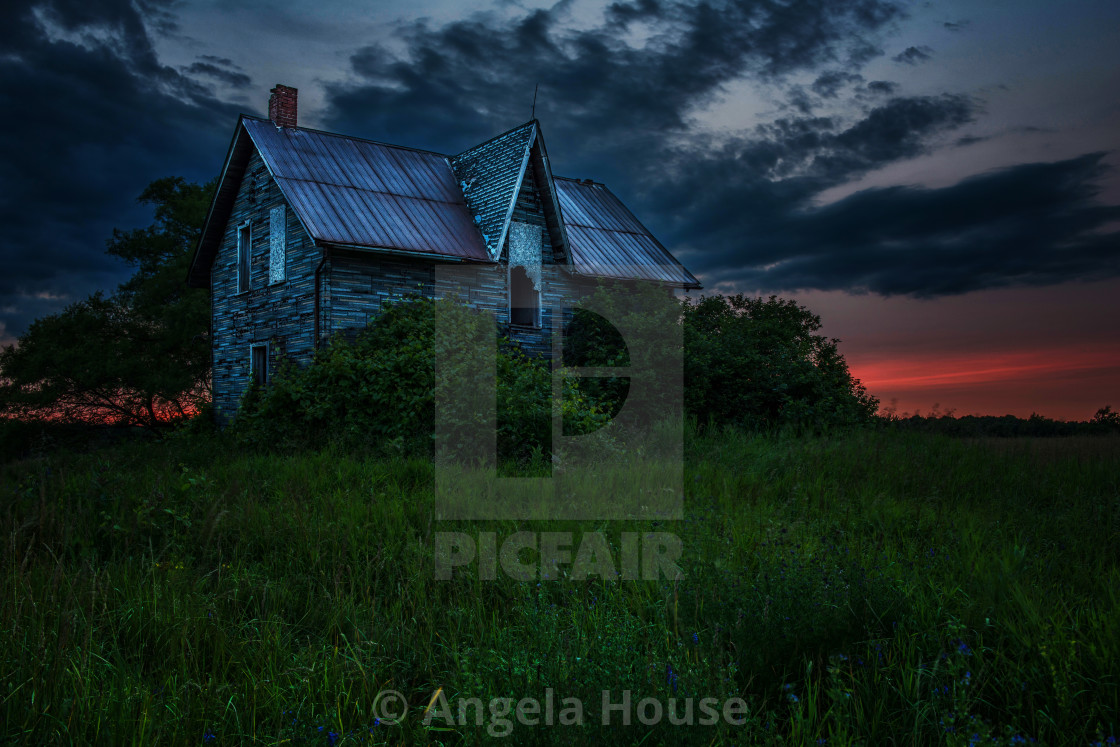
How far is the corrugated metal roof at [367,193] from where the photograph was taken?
1495 centimetres

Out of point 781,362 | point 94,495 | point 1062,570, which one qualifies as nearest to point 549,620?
point 1062,570

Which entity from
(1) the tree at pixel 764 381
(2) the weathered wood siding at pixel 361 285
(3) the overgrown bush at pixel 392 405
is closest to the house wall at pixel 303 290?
(2) the weathered wood siding at pixel 361 285

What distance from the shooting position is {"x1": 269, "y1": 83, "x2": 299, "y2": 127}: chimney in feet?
58.7

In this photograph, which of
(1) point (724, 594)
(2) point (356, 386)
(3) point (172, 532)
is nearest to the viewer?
(1) point (724, 594)

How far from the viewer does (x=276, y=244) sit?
16.5 metres

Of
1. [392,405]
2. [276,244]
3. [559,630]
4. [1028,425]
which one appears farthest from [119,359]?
[1028,425]

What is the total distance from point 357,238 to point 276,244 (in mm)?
3205

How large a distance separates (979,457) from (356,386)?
961 cm

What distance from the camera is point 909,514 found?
5.57 m

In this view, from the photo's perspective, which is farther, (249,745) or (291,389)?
(291,389)

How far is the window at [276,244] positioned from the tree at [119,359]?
9813mm

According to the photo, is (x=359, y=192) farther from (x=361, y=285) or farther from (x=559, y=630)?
(x=559, y=630)

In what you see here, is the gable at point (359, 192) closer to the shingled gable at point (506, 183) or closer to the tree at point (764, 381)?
the shingled gable at point (506, 183)

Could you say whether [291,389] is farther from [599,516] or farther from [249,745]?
[249,745]
